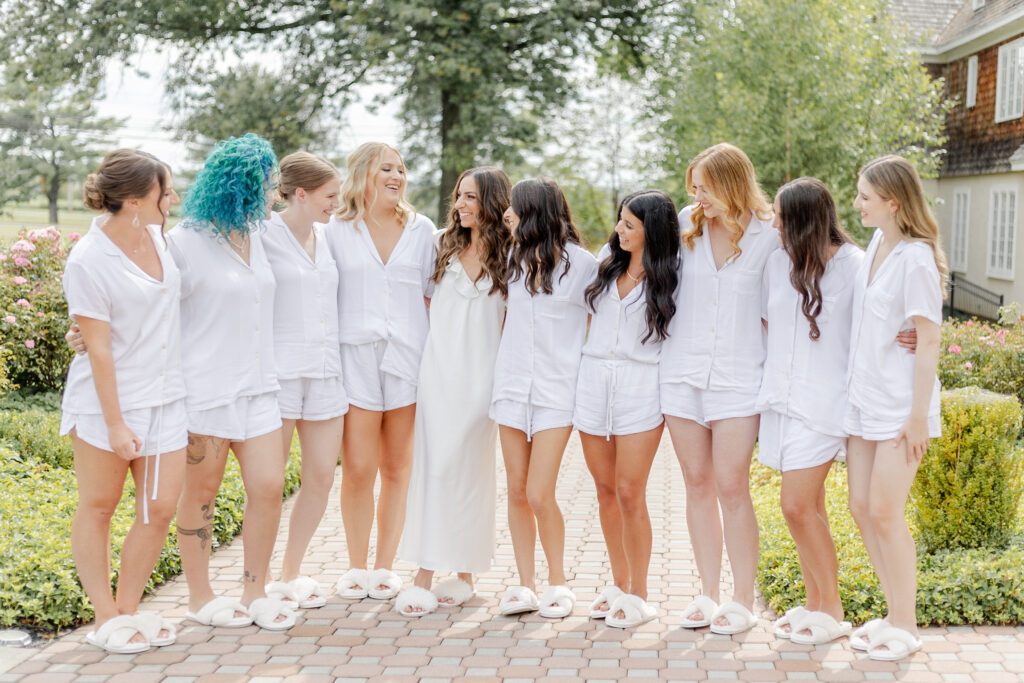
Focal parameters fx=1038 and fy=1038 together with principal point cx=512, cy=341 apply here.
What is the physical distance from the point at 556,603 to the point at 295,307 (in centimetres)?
189

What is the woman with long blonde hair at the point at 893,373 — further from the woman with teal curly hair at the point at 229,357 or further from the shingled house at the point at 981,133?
the shingled house at the point at 981,133

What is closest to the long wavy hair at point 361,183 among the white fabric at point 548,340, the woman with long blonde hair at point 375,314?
the woman with long blonde hair at point 375,314

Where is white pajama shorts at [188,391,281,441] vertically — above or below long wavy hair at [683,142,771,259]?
below

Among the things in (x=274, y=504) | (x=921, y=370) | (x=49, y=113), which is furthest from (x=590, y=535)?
(x=49, y=113)

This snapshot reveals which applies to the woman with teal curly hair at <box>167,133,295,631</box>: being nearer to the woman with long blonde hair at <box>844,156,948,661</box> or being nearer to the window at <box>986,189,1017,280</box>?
the woman with long blonde hair at <box>844,156,948,661</box>

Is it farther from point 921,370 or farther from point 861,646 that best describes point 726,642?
point 921,370

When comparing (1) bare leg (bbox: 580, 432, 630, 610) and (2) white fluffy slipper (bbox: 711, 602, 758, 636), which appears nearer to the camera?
(2) white fluffy slipper (bbox: 711, 602, 758, 636)

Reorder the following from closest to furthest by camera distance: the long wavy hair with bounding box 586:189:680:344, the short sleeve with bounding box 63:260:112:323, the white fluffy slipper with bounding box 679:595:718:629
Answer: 1. the short sleeve with bounding box 63:260:112:323
2. the long wavy hair with bounding box 586:189:680:344
3. the white fluffy slipper with bounding box 679:595:718:629

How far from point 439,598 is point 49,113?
78.2ft

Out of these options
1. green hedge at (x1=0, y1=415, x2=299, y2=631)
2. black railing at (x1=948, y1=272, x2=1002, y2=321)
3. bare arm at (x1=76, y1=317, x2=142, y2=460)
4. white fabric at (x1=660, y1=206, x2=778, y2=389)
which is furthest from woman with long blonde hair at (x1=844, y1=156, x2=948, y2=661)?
black railing at (x1=948, y1=272, x2=1002, y2=321)

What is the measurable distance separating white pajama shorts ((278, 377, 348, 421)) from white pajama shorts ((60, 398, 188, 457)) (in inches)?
21.6

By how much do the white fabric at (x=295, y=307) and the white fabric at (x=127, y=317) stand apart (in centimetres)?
56

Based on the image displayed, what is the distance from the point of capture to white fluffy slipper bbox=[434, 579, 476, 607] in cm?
519

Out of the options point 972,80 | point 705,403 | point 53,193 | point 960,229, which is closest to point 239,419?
point 705,403
